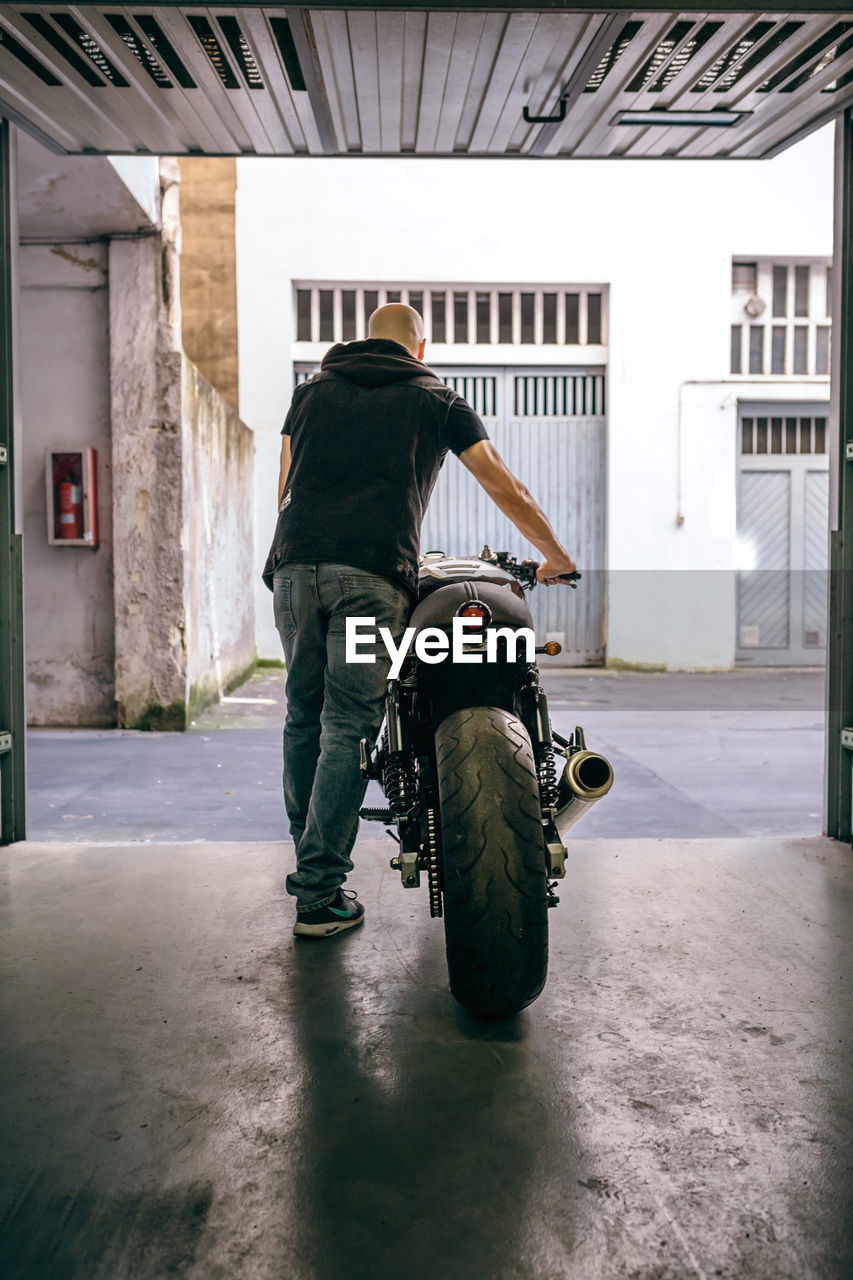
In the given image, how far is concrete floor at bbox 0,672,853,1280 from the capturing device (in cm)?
152

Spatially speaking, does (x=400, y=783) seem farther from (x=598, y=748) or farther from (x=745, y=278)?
(x=745, y=278)

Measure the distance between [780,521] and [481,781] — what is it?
437 inches

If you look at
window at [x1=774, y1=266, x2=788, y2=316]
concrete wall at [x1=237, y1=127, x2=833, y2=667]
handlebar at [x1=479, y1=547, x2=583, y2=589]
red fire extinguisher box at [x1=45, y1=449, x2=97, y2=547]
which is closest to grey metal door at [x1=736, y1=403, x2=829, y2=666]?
concrete wall at [x1=237, y1=127, x2=833, y2=667]

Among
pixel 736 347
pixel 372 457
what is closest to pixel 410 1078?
pixel 372 457

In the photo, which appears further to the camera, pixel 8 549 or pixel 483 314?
pixel 483 314

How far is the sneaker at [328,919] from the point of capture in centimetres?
286

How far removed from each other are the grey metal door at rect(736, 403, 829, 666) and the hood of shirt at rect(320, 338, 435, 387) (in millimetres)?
10100

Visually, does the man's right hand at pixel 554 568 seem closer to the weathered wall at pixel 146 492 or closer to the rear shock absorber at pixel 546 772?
the rear shock absorber at pixel 546 772

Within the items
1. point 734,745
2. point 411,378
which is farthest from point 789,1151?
point 734,745

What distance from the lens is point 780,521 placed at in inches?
483

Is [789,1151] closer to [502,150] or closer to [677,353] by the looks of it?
[502,150]

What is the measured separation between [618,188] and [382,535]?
10.7 meters

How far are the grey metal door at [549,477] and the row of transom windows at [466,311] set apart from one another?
44cm

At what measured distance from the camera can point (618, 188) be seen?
1181cm
